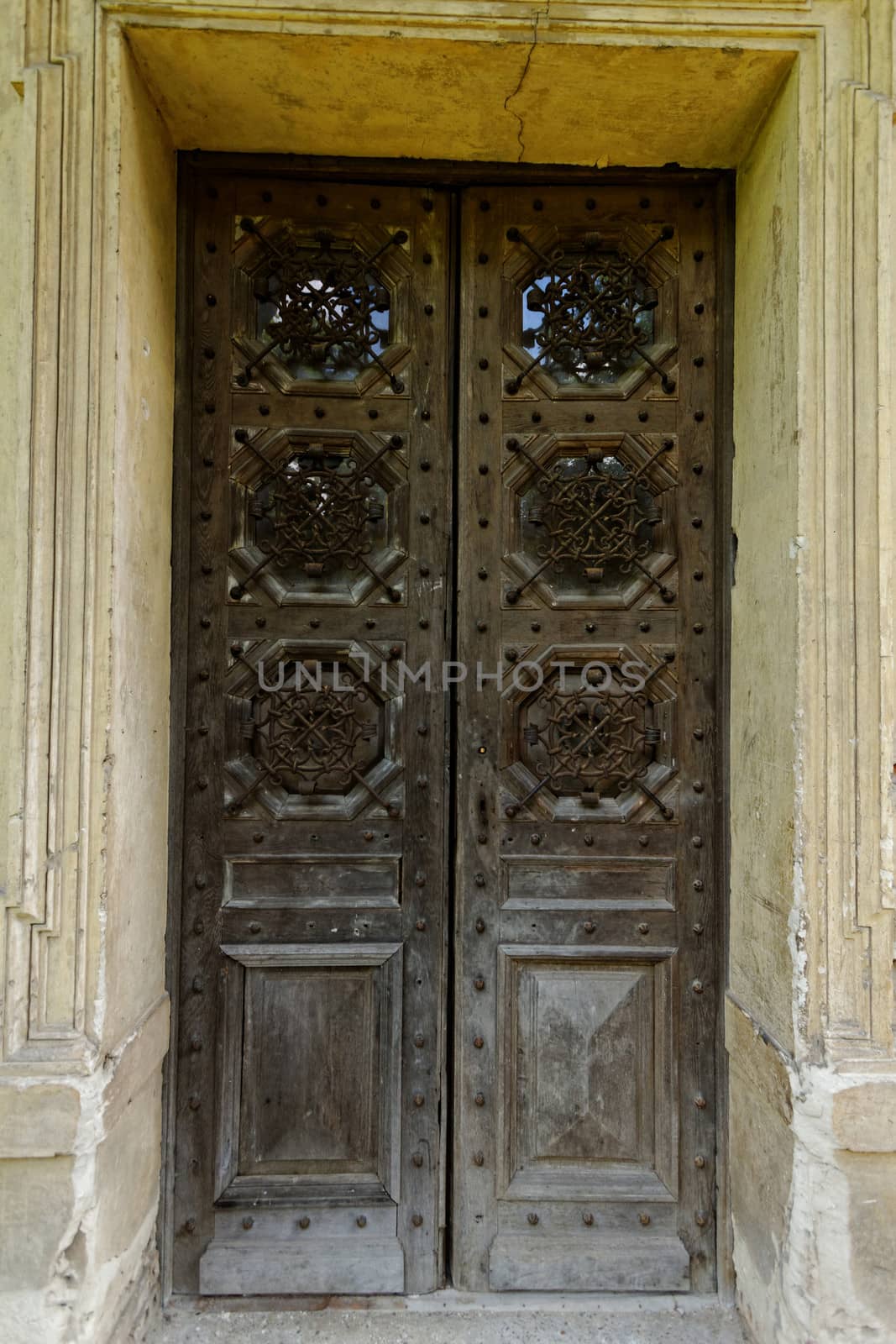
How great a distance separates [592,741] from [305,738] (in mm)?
785

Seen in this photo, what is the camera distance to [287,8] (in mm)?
1809

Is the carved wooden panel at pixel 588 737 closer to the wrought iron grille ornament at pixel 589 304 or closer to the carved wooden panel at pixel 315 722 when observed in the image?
the wrought iron grille ornament at pixel 589 304

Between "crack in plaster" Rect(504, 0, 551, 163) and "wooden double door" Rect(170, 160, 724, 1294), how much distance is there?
0.14 meters

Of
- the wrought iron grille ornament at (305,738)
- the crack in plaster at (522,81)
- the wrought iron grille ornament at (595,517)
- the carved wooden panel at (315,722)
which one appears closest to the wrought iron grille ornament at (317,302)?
the carved wooden panel at (315,722)

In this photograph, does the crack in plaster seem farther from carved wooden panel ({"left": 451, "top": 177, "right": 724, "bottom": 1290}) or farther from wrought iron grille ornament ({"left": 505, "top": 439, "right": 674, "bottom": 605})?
wrought iron grille ornament ({"left": 505, "top": 439, "right": 674, "bottom": 605})

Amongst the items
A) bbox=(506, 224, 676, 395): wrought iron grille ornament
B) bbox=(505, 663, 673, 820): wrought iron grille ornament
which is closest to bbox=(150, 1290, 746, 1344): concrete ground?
bbox=(505, 663, 673, 820): wrought iron grille ornament

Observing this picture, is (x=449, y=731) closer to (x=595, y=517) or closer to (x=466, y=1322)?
(x=595, y=517)

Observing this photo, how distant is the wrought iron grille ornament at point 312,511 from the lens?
2.20 m

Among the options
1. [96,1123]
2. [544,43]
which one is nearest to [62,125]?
[544,43]

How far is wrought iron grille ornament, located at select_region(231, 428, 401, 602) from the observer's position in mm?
2203

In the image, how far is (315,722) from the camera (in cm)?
220

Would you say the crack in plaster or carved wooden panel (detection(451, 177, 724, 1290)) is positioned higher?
the crack in plaster

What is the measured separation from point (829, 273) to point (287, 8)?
136 centimetres

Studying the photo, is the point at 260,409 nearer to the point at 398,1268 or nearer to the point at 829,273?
the point at 829,273
